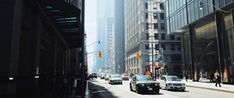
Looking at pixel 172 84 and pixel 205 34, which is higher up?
pixel 205 34

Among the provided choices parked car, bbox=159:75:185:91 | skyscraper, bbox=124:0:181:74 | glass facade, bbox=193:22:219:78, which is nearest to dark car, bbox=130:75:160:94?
parked car, bbox=159:75:185:91

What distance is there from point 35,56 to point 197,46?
122 ft

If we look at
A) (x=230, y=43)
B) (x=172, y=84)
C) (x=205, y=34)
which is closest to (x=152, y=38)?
(x=205, y=34)

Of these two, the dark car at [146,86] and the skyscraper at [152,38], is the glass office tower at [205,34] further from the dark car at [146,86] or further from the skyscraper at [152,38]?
the skyscraper at [152,38]

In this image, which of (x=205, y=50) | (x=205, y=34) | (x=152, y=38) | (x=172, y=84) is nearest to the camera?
(x=172, y=84)

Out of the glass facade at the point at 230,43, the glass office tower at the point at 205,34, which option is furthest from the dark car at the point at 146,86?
the glass facade at the point at 230,43

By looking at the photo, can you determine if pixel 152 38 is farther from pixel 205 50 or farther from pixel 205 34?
pixel 205 34

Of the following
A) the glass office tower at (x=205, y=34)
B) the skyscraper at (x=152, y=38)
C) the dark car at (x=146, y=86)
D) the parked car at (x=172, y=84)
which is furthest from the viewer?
the skyscraper at (x=152, y=38)

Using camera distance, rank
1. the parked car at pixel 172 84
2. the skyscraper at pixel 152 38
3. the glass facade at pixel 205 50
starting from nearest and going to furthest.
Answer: the parked car at pixel 172 84, the glass facade at pixel 205 50, the skyscraper at pixel 152 38

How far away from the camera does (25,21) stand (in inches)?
681

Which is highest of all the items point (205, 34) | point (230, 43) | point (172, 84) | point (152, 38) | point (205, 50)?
point (152, 38)

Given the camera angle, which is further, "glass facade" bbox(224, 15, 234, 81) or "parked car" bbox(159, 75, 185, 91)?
"glass facade" bbox(224, 15, 234, 81)

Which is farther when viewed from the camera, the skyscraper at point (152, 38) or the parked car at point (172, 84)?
the skyscraper at point (152, 38)

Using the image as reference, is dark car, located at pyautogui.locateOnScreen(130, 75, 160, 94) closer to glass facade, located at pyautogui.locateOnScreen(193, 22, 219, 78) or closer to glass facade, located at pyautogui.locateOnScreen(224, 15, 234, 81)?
→ glass facade, located at pyautogui.locateOnScreen(224, 15, 234, 81)
